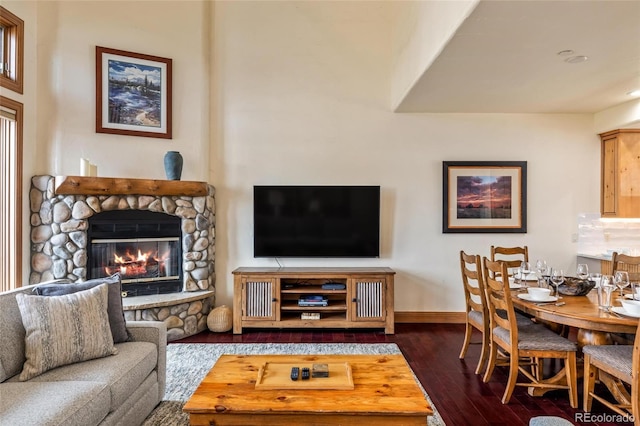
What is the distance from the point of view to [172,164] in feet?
13.6

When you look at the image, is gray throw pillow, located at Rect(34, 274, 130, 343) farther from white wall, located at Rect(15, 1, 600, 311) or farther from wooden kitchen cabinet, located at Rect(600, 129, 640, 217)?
wooden kitchen cabinet, located at Rect(600, 129, 640, 217)

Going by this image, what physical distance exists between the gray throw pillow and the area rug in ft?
1.94

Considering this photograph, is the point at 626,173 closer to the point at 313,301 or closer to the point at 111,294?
the point at 313,301

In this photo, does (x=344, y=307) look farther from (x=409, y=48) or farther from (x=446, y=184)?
(x=409, y=48)

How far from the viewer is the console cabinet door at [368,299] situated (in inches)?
165

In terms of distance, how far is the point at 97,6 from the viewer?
415 centimetres

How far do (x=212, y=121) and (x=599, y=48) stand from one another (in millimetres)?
4007

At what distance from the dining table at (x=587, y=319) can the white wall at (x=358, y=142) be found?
1.79 meters

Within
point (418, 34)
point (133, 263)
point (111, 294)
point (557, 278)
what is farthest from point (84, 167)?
point (557, 278)

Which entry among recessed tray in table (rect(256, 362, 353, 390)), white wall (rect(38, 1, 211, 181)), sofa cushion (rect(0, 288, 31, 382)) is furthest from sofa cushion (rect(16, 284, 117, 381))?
white wall (rect(38, 1, 211, 181))

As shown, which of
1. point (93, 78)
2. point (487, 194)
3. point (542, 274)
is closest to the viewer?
point (542, 274)

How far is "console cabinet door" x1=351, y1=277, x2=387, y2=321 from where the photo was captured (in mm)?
4188

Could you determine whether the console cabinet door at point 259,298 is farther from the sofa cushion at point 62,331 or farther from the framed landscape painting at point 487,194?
the framed landscape painting at point 487,194
